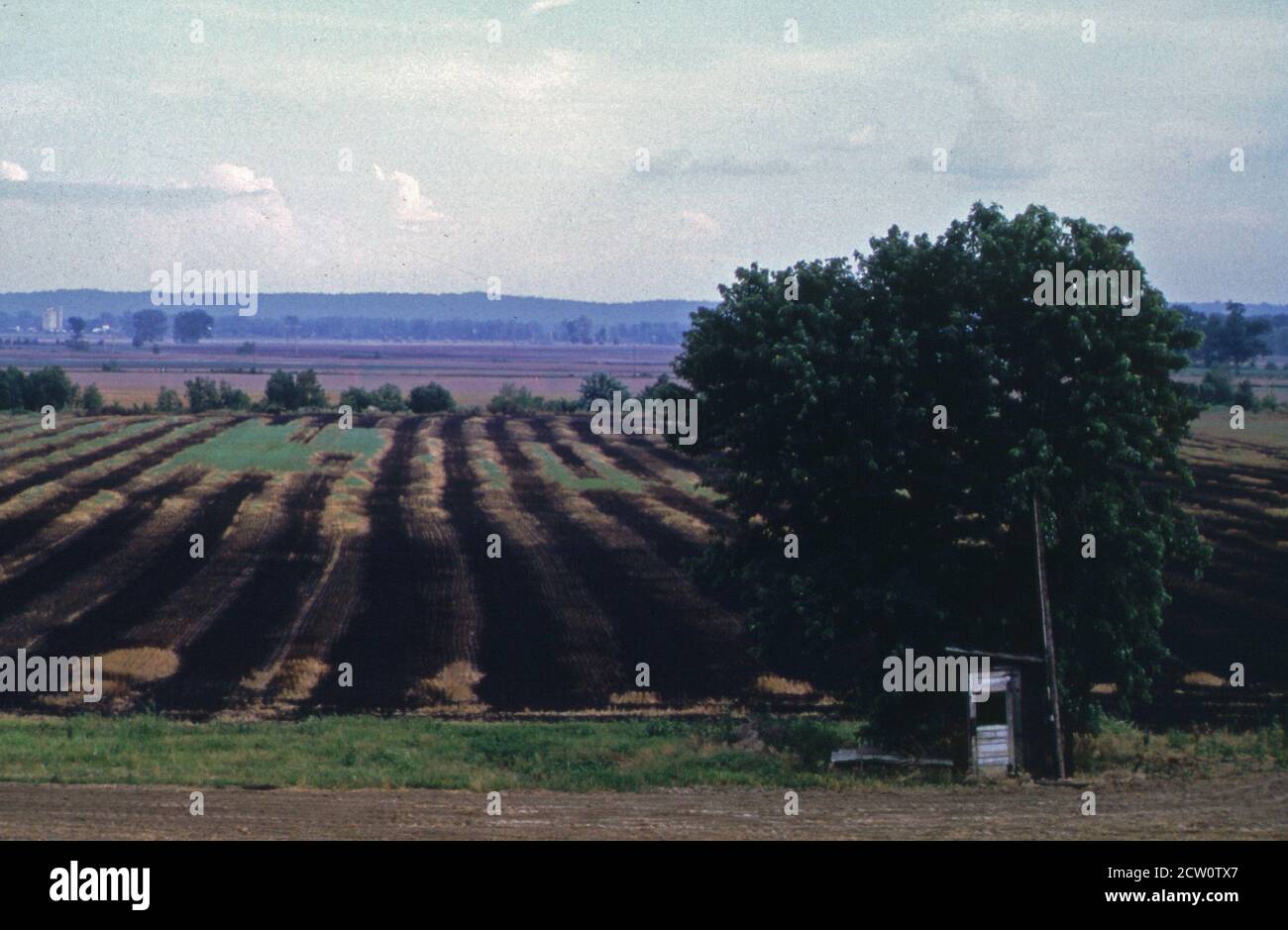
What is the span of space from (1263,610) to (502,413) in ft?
271

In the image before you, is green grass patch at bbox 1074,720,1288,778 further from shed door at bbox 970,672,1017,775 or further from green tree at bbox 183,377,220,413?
green tree at bbox 183,377,220,413

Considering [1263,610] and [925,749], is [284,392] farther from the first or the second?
[925,749]

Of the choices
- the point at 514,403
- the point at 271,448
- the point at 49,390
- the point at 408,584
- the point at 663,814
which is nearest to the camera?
the point at 663,814

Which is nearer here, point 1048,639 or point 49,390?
point 1048,639

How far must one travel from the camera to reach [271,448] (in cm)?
8344

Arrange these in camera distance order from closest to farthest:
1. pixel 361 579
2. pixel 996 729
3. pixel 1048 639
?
pixel 1048 639 → pixel 996 729 → pixel 361 579

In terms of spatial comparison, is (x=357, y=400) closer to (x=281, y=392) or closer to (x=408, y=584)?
(x=281, y=392)

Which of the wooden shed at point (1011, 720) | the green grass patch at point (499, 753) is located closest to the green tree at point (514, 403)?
the green grass patch at point (499, 753)

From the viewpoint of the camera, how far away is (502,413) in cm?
11719

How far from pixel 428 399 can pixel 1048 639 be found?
9836 centimetres

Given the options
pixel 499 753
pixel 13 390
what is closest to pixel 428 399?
pixel 13 390

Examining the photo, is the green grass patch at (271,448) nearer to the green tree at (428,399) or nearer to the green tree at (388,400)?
the green tree at (428,399)

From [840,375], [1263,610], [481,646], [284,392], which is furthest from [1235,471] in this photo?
[284,392]

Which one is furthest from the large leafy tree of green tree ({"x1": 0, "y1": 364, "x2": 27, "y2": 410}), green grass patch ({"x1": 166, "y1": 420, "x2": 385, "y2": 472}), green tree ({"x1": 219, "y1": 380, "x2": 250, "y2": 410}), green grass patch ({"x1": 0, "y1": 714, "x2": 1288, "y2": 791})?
green tree ({"x1": 219, "y1": 380, "x2": 250, "y2": 410})
